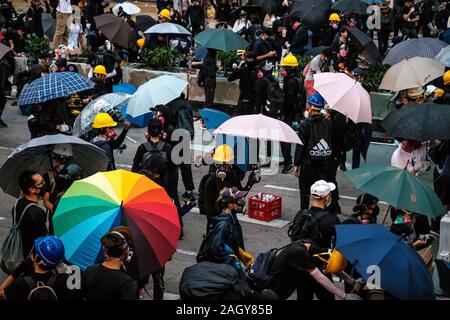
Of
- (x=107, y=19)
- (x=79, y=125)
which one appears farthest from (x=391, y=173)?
(x=107, y=19)

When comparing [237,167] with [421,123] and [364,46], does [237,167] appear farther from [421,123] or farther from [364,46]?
[364,46]

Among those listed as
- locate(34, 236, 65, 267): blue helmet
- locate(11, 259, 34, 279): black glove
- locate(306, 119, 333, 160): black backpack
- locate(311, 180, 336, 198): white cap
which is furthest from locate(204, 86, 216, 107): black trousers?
locate(34, 236, 65, 267): blue helmet

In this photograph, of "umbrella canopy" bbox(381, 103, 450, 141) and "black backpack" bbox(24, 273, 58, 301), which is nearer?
"black backpack" bbox(24, 273, 58, 301)

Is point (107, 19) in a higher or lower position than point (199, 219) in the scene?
higher

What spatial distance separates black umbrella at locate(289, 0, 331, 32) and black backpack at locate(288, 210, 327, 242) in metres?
11.0

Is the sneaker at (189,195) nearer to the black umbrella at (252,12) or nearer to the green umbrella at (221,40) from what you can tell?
the green umbrella at (221,40)

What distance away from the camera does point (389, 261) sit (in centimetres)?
786

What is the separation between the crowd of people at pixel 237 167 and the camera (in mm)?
7594

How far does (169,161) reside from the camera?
38.1 feet

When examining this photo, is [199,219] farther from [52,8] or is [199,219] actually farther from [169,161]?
[52,8]

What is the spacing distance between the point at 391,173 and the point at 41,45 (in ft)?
41.6

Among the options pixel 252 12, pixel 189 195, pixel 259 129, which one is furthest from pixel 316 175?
pixel 252 12

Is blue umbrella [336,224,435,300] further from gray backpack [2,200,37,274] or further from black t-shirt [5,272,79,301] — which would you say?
A: gray backpack [2,200,37,274]

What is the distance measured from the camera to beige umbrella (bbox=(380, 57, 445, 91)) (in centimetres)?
1407
